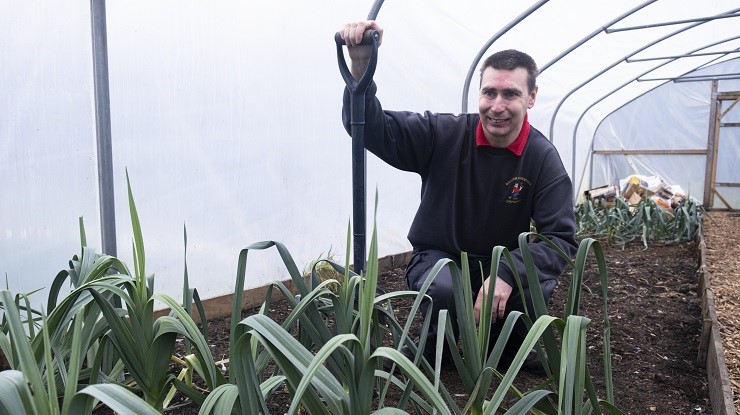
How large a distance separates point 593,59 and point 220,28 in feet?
14.8

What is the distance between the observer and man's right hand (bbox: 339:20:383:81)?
1342 millimetres

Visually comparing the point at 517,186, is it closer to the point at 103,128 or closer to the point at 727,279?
the point at 103,128

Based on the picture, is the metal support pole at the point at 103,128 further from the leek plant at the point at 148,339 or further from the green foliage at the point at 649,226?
the green foliage at the point at 649,226

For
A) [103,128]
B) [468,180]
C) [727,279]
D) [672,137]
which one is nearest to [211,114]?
[103,128]

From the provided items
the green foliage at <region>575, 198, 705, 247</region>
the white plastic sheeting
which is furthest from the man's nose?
the white plastic sheeting

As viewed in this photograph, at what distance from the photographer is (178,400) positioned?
1.58 metres

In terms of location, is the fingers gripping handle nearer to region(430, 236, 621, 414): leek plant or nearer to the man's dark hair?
region(430, 236, 621, 414): leek plant

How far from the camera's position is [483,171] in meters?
2.04

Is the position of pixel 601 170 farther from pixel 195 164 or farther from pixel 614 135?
pixel 195 164

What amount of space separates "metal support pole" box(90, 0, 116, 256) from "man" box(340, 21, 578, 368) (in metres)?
0.86

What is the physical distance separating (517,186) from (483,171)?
12 centimetres

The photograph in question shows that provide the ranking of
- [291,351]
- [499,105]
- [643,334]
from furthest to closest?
[643,334]
[499,105]
[291,351]

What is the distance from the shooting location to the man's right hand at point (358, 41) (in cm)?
134

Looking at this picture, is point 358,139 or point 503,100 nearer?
point 358,139
